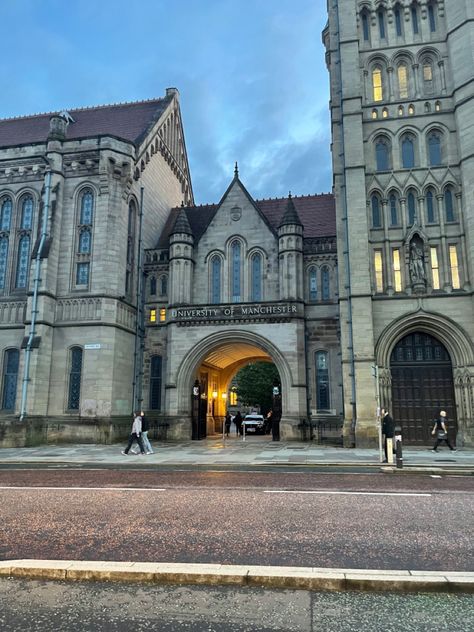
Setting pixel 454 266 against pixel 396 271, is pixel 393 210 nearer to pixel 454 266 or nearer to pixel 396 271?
pixel 396 271

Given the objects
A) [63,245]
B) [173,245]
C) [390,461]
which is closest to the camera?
[390,461]

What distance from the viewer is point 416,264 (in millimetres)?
24594

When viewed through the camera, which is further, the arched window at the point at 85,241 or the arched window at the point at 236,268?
the arched window at the point at 236,268

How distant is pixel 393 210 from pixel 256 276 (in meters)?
9.13

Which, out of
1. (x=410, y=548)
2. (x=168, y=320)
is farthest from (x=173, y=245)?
(x=410, y=548)

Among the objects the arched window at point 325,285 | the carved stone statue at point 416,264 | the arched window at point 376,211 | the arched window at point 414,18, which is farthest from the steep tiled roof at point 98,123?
the carved stone statue at point 416,264

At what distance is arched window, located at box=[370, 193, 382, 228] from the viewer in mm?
25844

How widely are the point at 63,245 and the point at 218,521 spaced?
24557 mm

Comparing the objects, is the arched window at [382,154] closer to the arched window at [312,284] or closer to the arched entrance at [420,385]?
the arched window at [312,284]

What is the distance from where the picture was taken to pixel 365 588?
15.6ft

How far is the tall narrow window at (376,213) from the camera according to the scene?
84.8 feet

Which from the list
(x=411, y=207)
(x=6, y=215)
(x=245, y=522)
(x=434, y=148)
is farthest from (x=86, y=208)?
(x=245, y=522)

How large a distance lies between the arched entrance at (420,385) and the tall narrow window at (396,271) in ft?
8.53

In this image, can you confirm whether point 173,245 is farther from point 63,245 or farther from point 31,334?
point 31,334
